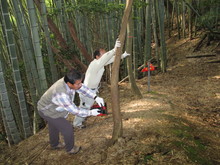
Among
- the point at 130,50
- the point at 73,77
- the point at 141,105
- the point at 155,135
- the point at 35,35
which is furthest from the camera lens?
the point at 141,105

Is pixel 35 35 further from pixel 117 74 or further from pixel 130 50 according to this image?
pixel 117 74

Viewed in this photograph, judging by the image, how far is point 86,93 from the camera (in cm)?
259

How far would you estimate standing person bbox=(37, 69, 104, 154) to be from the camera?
7.09 feet

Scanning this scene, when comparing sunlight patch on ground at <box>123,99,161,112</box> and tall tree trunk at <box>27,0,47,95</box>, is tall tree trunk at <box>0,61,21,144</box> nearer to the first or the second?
tall tree trunk at <box>27,0,47,95</box>

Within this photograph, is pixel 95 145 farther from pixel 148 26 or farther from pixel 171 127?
pixel 148 26

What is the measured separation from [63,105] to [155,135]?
1.25m

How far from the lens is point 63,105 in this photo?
218 cm

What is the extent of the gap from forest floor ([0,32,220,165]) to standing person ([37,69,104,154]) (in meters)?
0.39

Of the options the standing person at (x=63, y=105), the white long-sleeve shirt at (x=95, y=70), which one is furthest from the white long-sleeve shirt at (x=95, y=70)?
the standing person at (x=63, y=105)

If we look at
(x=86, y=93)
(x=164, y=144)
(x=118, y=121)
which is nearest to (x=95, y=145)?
(x=118, y=121)

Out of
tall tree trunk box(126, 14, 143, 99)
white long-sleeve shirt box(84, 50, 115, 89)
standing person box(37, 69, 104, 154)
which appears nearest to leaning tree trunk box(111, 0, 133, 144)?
standing person box(37, 69, 104, 154)

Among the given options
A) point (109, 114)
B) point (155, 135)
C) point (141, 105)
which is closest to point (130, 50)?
point (141, 105)

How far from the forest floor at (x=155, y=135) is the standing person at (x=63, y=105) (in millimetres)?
395

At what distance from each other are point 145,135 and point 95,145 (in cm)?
72
